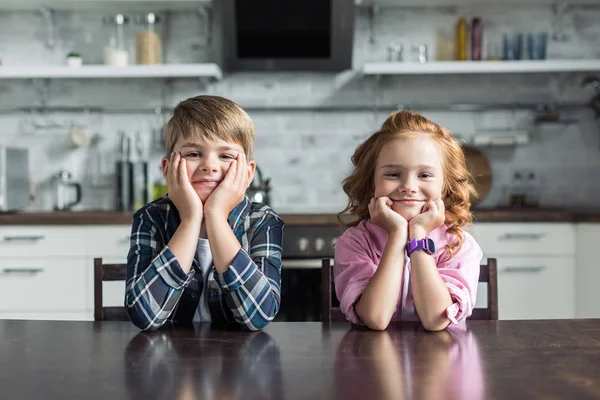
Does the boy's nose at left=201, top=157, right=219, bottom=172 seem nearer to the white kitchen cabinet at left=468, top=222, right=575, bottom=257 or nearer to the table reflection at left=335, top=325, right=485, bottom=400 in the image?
the table reflection at left=335, top=325, right=485, bottom=400

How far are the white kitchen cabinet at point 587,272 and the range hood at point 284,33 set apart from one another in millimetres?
1412

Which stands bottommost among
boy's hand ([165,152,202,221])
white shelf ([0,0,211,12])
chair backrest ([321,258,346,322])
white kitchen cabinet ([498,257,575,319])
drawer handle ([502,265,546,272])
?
white kitchen cabinet ([498,257,575,319])

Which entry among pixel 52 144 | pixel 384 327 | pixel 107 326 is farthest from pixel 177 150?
pixel 52 144

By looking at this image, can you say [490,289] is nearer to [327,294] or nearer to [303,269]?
[327,294]

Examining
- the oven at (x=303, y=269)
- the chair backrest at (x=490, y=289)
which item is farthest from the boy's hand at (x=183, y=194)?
the oven at (x=303, y=269)

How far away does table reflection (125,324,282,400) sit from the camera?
2.54ft

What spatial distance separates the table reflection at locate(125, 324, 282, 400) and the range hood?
250 centimetres

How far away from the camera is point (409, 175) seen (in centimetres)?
127

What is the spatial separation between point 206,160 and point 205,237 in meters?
0.17

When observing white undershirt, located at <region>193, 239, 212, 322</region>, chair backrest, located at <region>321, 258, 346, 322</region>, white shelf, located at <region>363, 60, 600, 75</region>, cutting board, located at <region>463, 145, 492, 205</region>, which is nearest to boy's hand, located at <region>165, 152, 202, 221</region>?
white undershirt, located at <region>193, 239, 212, 322</region>

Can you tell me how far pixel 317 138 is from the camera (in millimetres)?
3594

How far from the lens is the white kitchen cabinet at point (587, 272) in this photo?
2916 millimetres

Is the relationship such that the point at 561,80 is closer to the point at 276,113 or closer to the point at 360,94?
the point at 360,94

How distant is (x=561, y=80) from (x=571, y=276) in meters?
1.15
